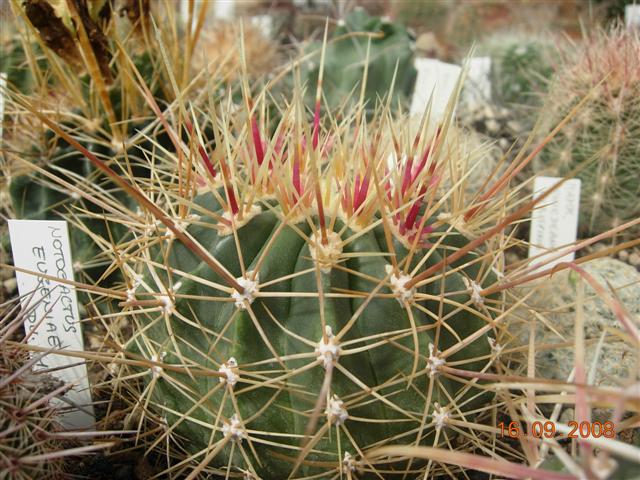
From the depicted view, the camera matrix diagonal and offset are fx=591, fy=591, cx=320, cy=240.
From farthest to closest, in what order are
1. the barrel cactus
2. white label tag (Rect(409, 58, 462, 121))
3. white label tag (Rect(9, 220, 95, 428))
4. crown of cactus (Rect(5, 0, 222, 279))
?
white label tag (Rect(409, 58, 462, 121)) → crown of cactus (Rect(5, 0, 222, 279)) → white label tag (Rect(9, 220, 95, 428)) → the barrel cactus

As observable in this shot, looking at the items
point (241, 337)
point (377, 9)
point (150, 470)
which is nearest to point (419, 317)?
point (241, 337)

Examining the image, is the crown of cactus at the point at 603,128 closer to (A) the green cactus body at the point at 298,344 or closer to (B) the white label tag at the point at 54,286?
(A) the green cactus body at the point at 298,344

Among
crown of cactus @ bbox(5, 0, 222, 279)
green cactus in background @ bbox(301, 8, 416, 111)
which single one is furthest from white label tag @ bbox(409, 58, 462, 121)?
crown of cactus @ bbox(5, 0, 222, 279)

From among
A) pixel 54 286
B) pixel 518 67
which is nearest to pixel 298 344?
pixel 54 286

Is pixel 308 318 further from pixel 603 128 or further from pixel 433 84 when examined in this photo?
pixel 433 84

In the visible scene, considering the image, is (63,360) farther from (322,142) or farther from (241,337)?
(322,142)

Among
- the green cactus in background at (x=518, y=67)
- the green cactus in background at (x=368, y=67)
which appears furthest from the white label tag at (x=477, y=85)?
the green cactus in background at (x=368, y=67)

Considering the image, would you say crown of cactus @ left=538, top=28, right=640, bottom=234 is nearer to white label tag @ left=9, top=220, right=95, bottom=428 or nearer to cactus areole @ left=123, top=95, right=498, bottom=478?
cactus areole @ left=123, top=95, right=498, bottom=478
